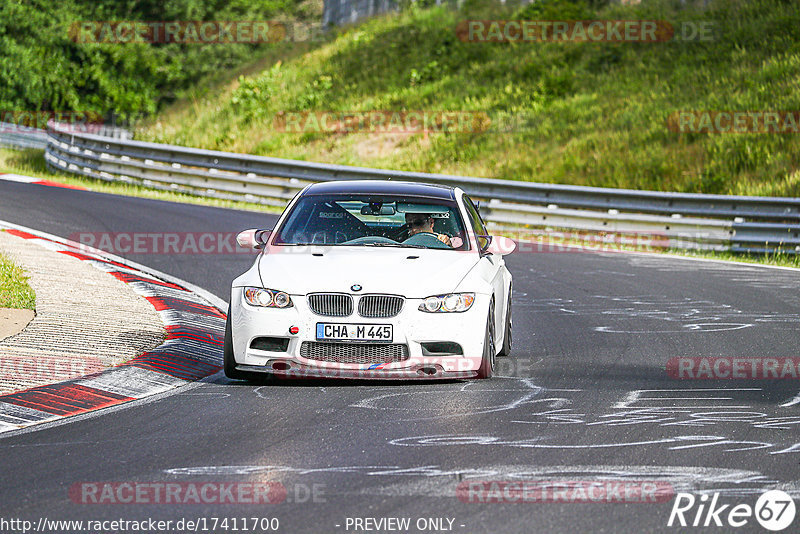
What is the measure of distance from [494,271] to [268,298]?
2.04 m

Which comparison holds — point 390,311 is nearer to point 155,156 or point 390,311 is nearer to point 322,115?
point 155,156

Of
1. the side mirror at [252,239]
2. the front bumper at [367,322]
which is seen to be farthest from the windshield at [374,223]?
the front bumper at [367,322]

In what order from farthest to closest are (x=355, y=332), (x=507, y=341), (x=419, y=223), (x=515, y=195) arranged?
(x=515, y=195)
(x=507, y=341)
(x=419, y=223)
(x=355, y=332)

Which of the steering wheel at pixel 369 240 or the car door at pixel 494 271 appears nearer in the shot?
the car door at pixel 494 271

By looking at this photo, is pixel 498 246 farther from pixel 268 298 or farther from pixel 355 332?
pixel 268 298

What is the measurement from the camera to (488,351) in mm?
8562

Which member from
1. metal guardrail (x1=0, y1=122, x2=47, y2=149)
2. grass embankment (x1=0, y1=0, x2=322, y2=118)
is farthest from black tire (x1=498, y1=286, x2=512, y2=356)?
grass embankment (x1=0, y1=0, x2=322, y2=118)

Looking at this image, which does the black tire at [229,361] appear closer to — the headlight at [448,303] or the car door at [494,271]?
the headlight at [448,303]

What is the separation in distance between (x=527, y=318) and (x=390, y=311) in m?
4.24

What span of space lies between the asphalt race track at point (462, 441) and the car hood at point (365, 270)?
0.72m

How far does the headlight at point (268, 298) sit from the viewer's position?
327 inches

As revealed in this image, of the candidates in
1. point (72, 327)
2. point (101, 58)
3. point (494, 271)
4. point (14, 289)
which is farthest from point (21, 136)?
point (494, 271)

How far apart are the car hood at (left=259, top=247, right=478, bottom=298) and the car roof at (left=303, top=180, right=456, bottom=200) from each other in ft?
2.69

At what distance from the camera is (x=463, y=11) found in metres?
42.9
